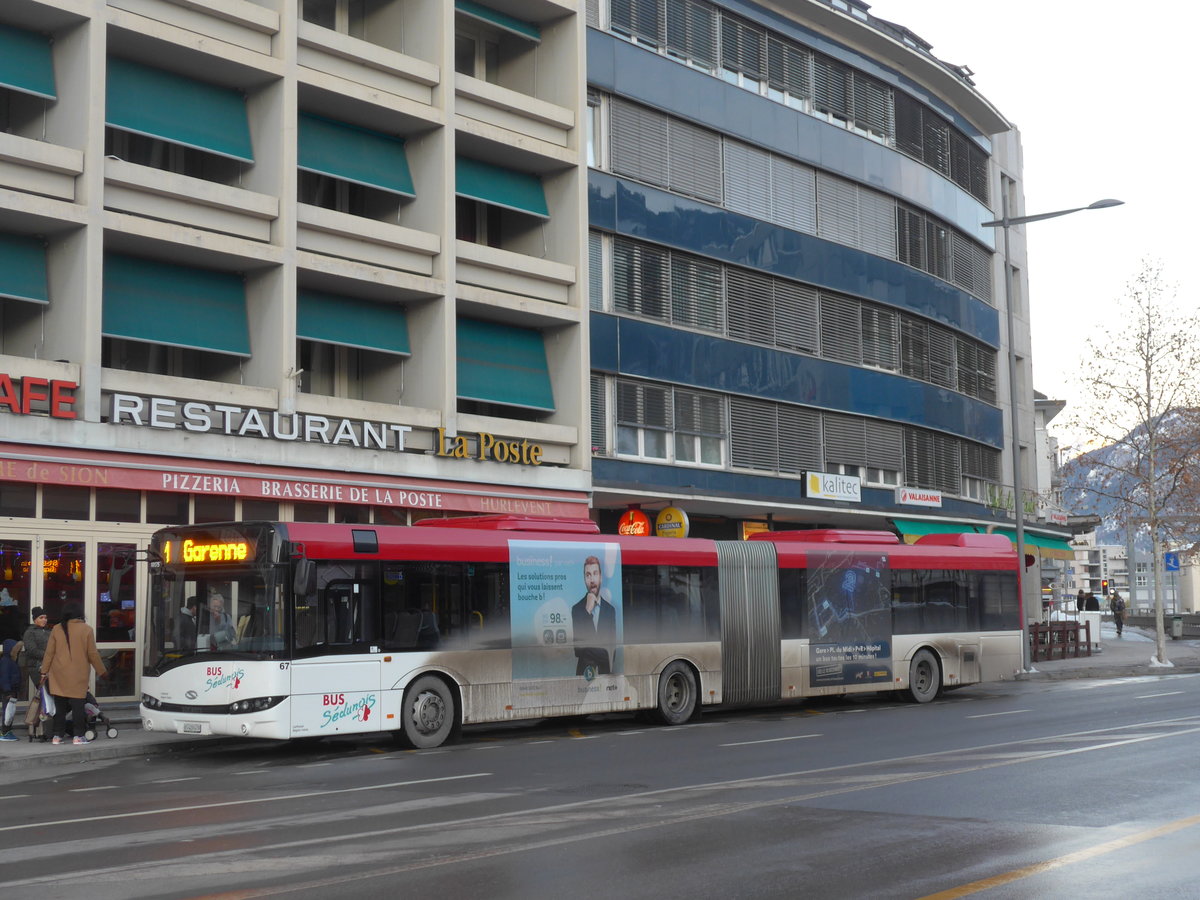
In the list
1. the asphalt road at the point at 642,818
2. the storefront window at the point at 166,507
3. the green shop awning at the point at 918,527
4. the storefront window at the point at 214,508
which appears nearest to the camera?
the asphalt road at the point at 642,818

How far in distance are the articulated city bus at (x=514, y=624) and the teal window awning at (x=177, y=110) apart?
324 inches

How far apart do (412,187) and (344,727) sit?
13.4 metres

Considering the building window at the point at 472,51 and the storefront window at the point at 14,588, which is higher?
the building window at the point at 472,51

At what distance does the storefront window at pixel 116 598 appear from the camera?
22531 millimetres

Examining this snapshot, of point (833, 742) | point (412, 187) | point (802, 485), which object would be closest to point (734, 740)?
point (833, 742)

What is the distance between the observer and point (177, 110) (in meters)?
24.2

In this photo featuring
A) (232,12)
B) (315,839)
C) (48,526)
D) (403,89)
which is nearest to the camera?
(315,839)

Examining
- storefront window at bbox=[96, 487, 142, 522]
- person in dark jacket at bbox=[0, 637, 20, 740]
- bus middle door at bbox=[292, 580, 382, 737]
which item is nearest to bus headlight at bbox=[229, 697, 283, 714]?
bus middle door at bbox=[292, 580, 382, 737]

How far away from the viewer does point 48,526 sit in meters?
21.8

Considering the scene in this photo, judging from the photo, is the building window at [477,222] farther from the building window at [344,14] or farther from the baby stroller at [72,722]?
the baby stroller at [72,722]

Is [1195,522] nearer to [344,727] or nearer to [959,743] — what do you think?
[959,743]

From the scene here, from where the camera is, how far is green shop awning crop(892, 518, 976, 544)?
133 ft

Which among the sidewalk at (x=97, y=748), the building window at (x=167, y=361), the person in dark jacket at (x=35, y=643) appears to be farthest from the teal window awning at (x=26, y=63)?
the sidewalk at (x=97, y=748)

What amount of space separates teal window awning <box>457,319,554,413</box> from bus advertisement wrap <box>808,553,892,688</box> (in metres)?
7.77
